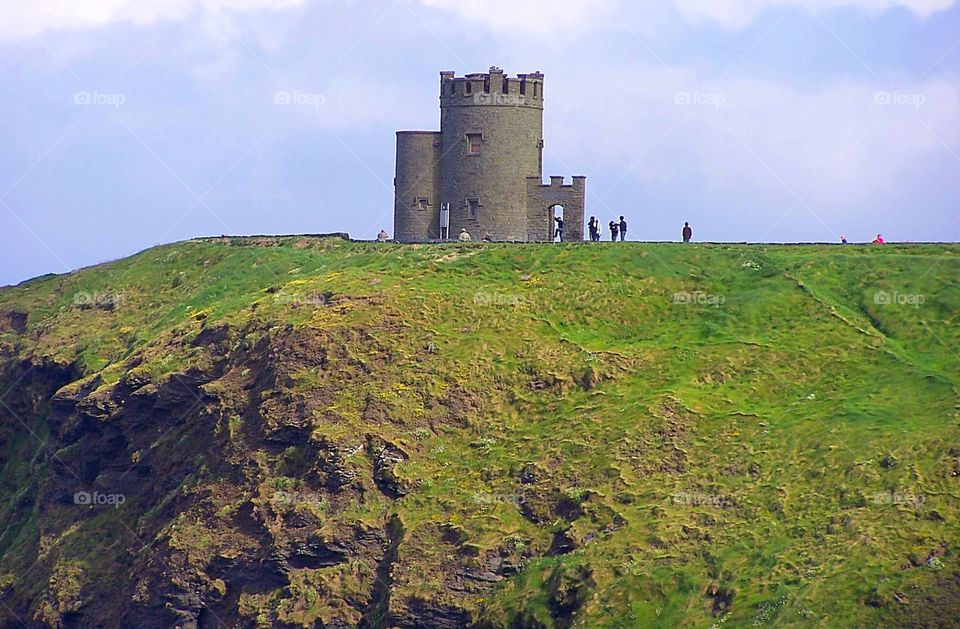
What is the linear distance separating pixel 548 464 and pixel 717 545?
7083 millimetres

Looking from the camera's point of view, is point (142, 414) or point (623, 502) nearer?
point (623, 502)

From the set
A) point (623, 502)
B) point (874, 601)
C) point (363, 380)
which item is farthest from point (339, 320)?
point (874, 601)

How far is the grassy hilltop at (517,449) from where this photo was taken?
4562 cm

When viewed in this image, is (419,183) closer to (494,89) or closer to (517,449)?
(494,89)

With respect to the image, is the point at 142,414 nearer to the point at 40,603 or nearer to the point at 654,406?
the point at 40,603

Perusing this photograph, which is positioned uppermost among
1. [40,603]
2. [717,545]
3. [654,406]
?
[654,406]

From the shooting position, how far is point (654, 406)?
52.4 meters

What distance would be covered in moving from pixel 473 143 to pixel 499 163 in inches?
59.9

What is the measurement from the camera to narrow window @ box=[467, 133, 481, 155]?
7288 centimetres

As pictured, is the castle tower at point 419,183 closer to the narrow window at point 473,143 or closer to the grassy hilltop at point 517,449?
the narrow window at point 473,143

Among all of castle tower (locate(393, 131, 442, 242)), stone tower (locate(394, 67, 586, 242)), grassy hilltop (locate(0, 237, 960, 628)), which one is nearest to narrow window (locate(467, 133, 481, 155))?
stone tower (locate(394, 67, 586, 242))

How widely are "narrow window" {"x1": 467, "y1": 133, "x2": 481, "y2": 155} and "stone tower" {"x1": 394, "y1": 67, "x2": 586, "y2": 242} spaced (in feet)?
0.15

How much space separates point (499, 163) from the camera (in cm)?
7275

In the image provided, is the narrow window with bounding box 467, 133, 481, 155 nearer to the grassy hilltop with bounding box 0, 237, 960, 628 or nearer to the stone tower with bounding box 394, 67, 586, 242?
the stone tower with bounding box 394, 67, 586, 242
